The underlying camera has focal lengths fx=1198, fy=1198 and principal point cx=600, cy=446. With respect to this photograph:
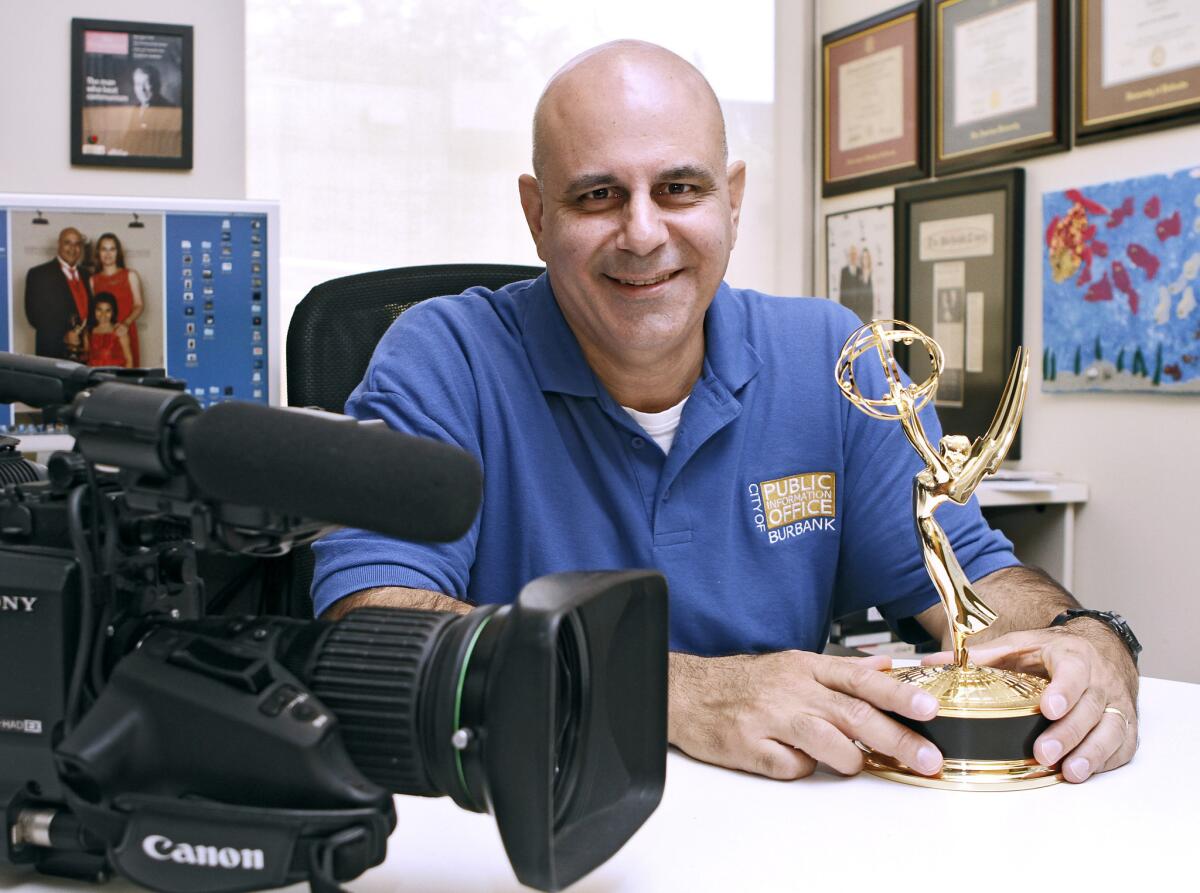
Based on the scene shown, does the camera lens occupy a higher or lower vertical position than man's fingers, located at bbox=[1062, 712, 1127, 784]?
higher

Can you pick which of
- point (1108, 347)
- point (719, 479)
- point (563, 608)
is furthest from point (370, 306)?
point (1108, 347)

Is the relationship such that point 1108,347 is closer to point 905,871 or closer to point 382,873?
point 905,871

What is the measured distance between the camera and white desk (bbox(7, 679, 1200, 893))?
62 cm

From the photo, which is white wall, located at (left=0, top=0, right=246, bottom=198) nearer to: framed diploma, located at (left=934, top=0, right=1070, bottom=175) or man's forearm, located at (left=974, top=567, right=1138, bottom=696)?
framed diploma, located at (left=934, top=0, right=1070, bottom=175)

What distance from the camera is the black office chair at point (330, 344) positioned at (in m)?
1.38

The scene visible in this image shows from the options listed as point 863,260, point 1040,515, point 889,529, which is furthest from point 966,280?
point 889,529

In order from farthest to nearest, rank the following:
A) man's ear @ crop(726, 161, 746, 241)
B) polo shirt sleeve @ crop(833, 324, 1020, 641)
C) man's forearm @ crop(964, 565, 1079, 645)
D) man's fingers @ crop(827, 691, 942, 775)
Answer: man's ear @ crop(726, 161, 746, 241), polo shirt sleeve @ crop(833, 324, 1020, 641), man's forearm @ crop(964, 565, 1079, 645), man's fingers @ crop(827, 691, 942, 775)

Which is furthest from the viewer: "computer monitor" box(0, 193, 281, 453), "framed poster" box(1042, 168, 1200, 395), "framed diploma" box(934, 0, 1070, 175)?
"framed diploma" box(934, 0, 1070, 175)

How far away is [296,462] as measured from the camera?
463mm

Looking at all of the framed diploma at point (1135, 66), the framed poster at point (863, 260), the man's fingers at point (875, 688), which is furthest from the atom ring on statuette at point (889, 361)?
the framed poster at point (863, 260)

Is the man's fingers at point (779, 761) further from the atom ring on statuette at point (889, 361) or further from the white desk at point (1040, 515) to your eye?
the white desk at point (1040, 515)

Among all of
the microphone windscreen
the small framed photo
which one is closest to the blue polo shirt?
the microphone windscreen

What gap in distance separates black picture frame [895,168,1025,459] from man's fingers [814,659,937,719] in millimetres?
1684

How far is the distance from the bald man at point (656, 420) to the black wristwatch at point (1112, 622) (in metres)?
0.03
